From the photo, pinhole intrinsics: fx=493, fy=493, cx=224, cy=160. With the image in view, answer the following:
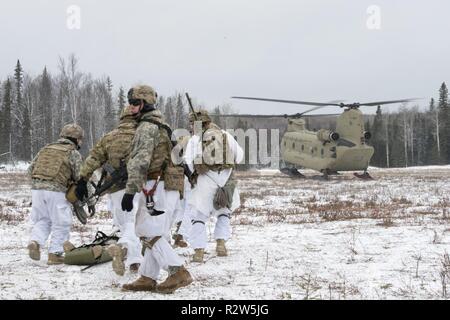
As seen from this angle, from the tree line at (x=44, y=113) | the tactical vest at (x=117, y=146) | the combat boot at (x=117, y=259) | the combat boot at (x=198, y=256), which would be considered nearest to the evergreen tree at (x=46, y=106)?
the tree line at (x=44, y=113)

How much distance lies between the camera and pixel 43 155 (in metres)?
6.91

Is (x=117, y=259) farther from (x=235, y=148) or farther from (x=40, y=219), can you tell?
(x=235, y=148)

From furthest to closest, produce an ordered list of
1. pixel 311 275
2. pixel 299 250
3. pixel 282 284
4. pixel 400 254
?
1. pixel 299 250
2. pixel 400 254
3. pixel 311 275
4. pixel 282 284

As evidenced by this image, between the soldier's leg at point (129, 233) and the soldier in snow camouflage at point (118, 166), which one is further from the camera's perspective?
the soldier's leg at point (129, 233)

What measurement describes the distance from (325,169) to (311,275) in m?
22.3

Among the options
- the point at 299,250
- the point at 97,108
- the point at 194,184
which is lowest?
the point at 299,250

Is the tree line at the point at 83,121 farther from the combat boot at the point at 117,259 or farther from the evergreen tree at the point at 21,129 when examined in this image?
the combat boot at the point at 117,259

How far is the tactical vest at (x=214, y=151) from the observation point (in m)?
7.05

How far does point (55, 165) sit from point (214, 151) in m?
2.21

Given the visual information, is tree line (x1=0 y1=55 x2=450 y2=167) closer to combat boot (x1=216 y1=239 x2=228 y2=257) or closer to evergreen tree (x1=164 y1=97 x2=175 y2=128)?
evergreen tree (x1=164 y1=97 x2=175 y2=128)

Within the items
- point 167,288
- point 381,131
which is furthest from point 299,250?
point 381,131

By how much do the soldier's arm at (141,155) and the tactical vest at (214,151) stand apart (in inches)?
86.8
